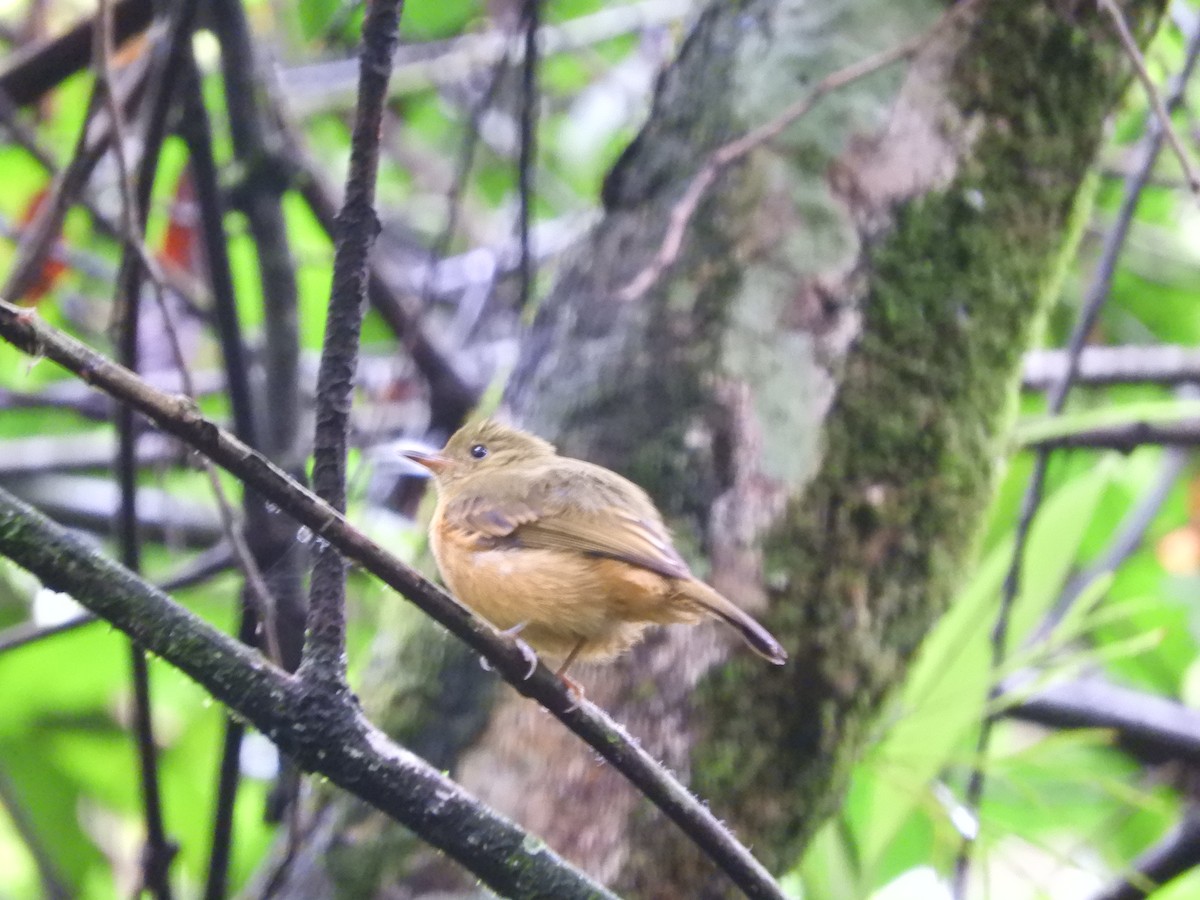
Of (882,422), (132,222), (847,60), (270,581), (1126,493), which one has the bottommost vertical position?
(1126,493)

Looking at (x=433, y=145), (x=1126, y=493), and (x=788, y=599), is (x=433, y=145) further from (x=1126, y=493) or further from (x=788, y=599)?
(x=788, y=599)

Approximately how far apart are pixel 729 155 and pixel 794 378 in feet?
1.39

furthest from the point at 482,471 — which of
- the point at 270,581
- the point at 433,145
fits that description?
the point at 433,145

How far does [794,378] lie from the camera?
247cm

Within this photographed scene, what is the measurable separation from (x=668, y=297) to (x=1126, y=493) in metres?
2.38

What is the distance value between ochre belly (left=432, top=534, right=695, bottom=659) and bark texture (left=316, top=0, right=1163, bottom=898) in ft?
0.41

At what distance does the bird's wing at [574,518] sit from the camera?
2.11 metres

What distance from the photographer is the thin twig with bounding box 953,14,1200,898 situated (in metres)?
2.93

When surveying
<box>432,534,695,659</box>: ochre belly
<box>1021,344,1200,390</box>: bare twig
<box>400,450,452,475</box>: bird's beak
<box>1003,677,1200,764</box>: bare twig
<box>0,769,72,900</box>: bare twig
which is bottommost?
<box>0,769,72,900</box>: bare twig

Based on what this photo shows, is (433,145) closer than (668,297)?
No

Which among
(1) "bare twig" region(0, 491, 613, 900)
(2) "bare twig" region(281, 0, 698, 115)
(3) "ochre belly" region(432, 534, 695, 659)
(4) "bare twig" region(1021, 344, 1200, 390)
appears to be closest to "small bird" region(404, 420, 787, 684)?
(3) "ochre belly" region(432, 534, 695, 659)

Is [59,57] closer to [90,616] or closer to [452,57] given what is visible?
[90,616]

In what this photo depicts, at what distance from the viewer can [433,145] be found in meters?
6.20

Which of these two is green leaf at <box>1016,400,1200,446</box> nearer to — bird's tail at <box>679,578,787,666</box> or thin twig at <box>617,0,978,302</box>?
thin twig at <box>617,0,978,302</box>
